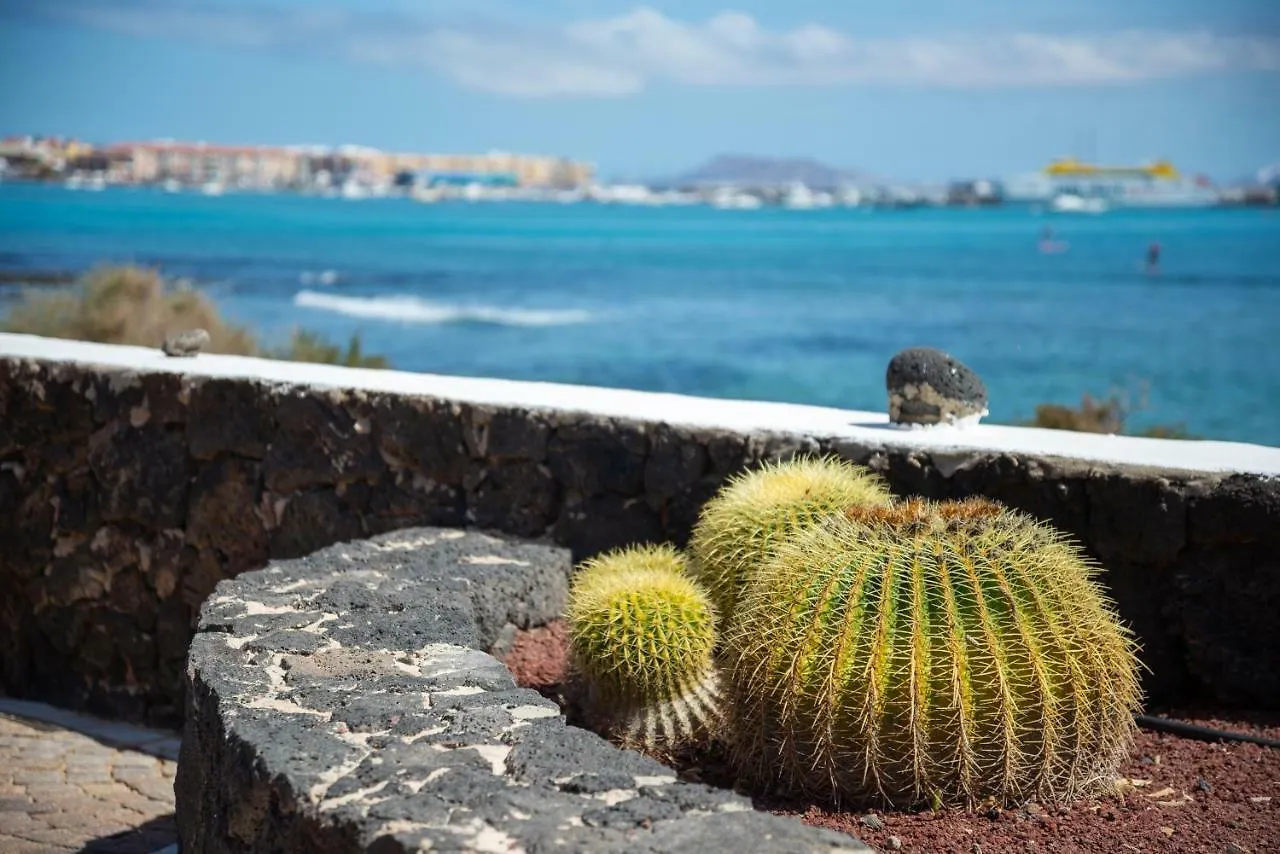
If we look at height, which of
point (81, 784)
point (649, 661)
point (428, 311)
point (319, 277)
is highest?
point (649, 661)

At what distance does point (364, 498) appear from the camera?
6262 mm

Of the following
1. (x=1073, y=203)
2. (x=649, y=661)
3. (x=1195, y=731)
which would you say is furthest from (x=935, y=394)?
(x=1073, y=203)

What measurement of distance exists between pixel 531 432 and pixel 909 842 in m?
2.77

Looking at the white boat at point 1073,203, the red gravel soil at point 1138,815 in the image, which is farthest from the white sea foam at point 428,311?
the white boat at point 1073,203

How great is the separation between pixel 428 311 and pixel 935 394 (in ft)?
129

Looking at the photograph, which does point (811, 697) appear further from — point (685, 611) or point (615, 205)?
point (615, 205)

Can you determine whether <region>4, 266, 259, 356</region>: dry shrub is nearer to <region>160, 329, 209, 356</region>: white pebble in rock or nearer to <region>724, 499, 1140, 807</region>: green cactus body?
<region>160, 329, 209, 356</region>: white pebble in rock

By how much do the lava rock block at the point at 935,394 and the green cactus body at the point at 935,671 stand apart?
1.63m

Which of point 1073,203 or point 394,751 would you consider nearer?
point 394,751

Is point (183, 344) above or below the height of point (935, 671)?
above

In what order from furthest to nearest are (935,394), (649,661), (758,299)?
1. (758,299)
2. (935,394)
3. (649,661)

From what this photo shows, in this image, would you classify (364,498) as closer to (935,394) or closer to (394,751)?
(935,394)

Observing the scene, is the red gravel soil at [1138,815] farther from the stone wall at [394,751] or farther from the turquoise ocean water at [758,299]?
the turquoise ocean water at [758,299]

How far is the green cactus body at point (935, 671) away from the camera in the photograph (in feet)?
11.9
